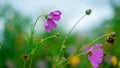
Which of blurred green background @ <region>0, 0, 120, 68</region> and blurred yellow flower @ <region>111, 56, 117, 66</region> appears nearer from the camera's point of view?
blurred yellow flower @ <region>111, 56, 117, 66</region>

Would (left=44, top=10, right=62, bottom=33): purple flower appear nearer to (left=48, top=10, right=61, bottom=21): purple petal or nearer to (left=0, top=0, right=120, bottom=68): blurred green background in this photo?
(left=48, top=10, right=61, bottom=21): purple petal

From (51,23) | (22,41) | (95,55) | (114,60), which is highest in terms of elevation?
(51,23)

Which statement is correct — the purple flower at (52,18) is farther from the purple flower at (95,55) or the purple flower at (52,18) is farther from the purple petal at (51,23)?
the purple flower at (95,55)

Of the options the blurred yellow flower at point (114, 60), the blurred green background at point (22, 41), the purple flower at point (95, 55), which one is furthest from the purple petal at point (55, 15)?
the blurred green background at point (22, 41)

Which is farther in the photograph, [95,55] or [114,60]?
[114,60]

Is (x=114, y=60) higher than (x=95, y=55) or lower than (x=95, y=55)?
lower

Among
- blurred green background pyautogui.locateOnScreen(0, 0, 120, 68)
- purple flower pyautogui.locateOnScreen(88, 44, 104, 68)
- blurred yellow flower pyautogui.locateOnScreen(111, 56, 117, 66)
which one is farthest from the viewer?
blurred green background pyautogui.locateOnScreen(0, 0, 120, 68)

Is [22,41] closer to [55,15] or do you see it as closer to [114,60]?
[114,60]

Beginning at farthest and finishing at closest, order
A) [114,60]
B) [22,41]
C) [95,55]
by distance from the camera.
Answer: [22,41] < [114,60] < [95,55]

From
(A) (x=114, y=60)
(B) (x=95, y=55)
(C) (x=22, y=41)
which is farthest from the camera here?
(C) (x=22, y=41)

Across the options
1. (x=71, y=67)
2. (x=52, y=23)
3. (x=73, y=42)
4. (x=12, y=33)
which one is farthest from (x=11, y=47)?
(x=52, y=23)

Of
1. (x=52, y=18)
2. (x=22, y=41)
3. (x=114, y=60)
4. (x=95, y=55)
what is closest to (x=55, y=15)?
(x=52, y=18)

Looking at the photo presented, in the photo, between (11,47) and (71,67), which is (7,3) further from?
(71,67)

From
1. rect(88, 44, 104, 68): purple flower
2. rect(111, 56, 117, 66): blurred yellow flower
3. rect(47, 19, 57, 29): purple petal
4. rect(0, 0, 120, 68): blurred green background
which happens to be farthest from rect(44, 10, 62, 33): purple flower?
rect(0, 0, 120, 68): blurred green background
